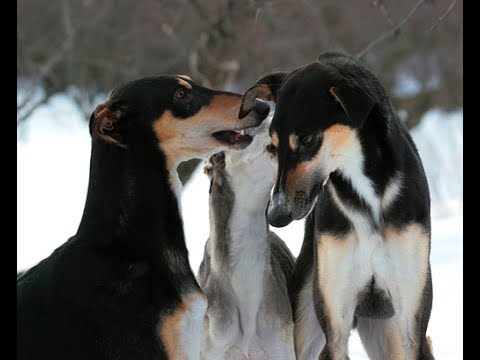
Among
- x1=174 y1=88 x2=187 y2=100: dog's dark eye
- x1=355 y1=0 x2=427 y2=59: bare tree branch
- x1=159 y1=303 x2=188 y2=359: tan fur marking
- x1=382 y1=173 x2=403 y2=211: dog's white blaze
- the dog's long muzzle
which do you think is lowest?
x1=159 y1=303 x2=188 y2=359: tan fur marking

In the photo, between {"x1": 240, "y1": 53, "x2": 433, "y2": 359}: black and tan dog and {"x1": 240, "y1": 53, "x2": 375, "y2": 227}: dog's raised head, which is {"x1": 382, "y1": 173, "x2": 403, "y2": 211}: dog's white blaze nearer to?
{"x1": 240, "y1": 53, "x2": 433, "y2": 359}: black and tan dog

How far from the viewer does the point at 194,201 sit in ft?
41.9

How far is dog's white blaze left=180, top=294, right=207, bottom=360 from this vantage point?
4406 mm

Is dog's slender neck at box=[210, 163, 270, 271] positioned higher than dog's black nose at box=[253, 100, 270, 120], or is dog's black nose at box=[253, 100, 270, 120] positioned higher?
dog's black nose at box=[253, 100, 270, 120]

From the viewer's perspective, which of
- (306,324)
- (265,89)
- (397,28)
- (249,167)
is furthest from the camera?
(397,28)

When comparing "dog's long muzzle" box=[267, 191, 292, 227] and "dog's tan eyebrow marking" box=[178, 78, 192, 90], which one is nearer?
"dog's long muzzle" box=[267, 191, 292, 227]

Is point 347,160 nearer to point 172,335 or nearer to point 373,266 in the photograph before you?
point 373,266

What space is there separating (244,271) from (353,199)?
99 centimetres

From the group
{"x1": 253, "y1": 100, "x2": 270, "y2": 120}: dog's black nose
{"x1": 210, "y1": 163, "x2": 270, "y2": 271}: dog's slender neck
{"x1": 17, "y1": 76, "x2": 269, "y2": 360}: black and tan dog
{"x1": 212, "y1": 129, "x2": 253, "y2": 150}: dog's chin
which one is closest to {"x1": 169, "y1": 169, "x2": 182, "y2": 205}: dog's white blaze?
{"x1": 17, "y1": 76, "x2": 269, "y2": 360}: black and tan dog

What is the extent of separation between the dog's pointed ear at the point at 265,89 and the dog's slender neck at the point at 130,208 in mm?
508

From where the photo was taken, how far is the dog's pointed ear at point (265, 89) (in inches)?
187

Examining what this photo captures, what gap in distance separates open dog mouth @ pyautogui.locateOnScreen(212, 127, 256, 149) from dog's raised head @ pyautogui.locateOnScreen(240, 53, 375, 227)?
0.95 feet

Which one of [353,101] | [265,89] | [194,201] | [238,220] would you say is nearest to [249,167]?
[238,220]

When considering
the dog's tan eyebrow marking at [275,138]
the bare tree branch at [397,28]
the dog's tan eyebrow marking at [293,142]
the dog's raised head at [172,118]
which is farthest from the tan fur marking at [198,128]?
the bare tree branch at [397,28]
